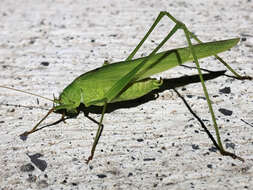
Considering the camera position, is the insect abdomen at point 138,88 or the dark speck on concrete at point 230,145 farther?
the insect abdomen at point 138,88

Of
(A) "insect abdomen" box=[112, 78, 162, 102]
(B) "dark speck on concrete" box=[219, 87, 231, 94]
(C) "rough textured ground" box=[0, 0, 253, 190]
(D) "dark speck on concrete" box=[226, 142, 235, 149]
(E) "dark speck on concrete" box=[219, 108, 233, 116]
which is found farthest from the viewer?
(B) "dark speck on concrete" box=[219, 87, 231, 94]

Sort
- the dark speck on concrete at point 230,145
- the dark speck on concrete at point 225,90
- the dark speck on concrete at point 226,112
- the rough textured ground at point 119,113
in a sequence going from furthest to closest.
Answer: the dark speck on concrete at point 225,90 → the dark speck on concrete at point 226,112 → the dark speck on concrete at point 230,145 → the rough textured ground at point 119,113

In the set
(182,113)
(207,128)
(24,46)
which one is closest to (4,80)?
Result: (24,46)

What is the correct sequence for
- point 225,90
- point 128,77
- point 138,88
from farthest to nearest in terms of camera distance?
point 225,90 → point 138,88 → point 128,77

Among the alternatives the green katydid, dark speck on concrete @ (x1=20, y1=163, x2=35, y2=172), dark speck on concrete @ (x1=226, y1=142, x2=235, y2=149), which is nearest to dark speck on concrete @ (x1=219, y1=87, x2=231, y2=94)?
the green katydid

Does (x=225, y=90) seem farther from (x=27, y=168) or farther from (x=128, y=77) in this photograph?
(x=27, y=168)

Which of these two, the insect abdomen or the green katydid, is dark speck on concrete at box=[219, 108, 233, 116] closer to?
the green katydid

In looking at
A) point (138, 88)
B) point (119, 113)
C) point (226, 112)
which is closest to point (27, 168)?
point (119, 113)

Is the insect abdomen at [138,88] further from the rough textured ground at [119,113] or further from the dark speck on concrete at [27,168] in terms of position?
the dark speck on concrete at [27,168]

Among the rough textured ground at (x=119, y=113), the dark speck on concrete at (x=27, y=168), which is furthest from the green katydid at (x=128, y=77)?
the dark speck on concrete at (x=27, y=168)
